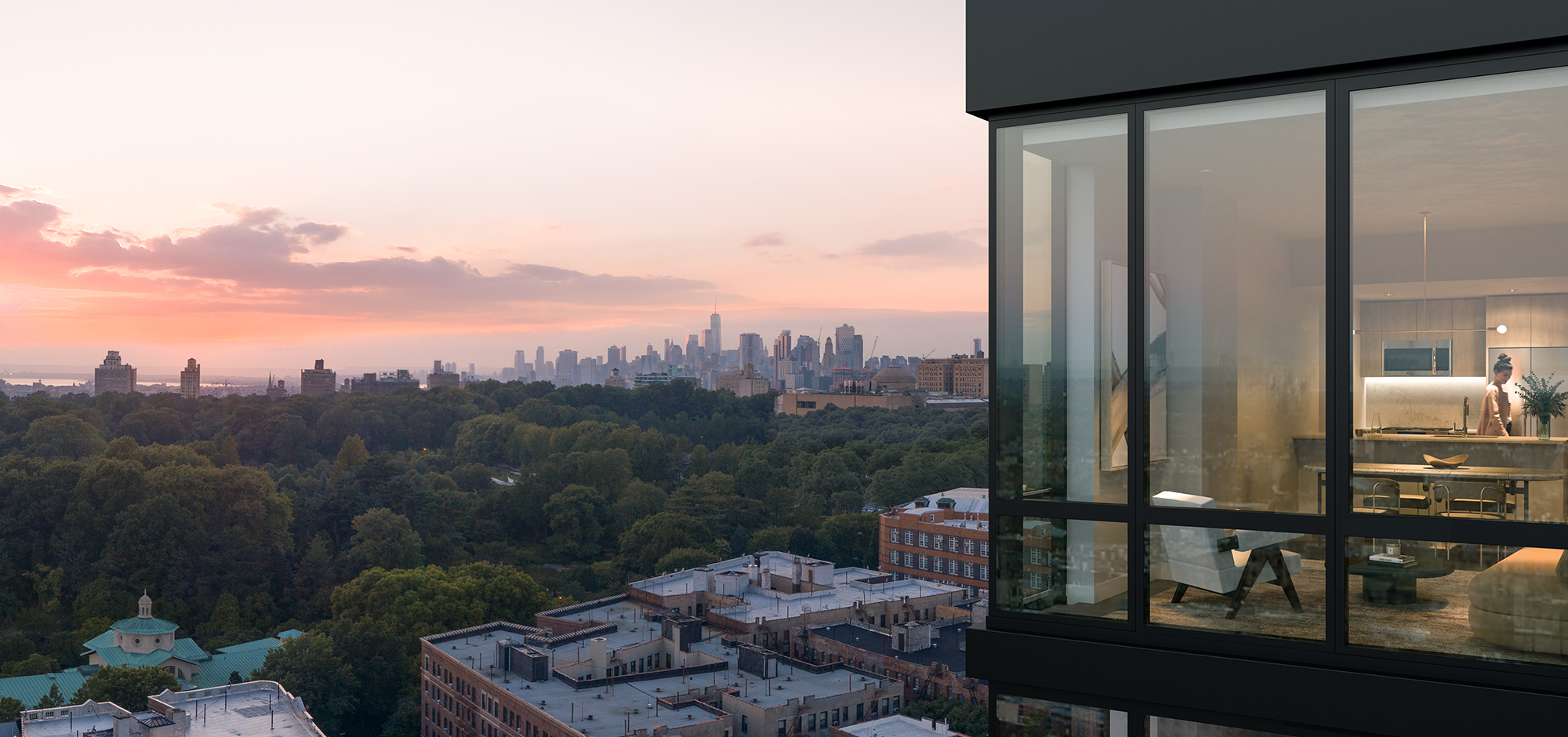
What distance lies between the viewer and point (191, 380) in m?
61.1

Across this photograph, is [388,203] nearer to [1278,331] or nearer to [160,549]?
[160,549]

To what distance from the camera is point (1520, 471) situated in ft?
13.0

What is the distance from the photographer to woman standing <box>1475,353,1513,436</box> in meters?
4.16

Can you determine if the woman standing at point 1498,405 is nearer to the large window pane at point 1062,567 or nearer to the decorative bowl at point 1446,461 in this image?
the decorative bowl at point 1446,461

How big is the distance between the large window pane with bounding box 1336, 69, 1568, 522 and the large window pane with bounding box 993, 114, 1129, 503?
0.95m

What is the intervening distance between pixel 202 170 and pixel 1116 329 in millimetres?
52268

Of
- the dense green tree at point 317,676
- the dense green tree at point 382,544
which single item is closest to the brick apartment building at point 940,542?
the dense green tree at point 317,676

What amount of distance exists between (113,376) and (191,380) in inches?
200

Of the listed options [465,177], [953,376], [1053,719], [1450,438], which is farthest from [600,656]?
[953,376]

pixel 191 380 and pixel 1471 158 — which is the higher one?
pixel 1471 158

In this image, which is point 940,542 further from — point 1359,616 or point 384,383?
point 384,383

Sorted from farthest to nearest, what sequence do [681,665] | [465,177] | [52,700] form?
[465,177] < [52,700] < [681,665]

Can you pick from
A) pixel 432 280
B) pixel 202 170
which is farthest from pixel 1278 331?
pixel 432 280

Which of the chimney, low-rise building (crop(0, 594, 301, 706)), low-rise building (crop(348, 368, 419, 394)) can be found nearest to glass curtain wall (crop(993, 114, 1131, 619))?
the chimney
